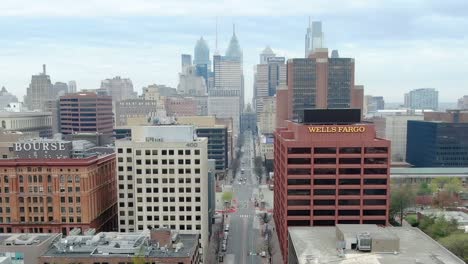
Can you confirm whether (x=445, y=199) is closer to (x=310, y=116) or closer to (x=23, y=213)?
(x=310, y=116)

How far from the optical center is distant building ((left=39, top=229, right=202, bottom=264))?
309 ft

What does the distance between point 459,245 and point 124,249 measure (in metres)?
74.8

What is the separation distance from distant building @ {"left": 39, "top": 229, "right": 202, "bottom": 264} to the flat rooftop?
923 inches

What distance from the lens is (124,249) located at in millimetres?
96062

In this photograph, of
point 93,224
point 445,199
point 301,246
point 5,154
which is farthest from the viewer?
point 445,199

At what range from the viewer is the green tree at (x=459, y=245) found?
10657cm

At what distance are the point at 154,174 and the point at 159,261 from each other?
3477 centimetres

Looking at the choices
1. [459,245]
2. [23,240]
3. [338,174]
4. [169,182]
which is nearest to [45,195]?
[23,240]

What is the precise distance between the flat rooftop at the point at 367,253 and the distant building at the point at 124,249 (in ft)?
76.9

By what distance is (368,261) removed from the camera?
3179 inches

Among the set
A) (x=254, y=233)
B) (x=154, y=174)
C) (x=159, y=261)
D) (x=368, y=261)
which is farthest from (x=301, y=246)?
(x=254, y=233)

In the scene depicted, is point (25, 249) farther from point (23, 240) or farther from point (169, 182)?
point (169, 182)

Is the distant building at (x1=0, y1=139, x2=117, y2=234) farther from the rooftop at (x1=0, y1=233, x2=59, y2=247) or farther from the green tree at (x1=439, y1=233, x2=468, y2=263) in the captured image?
the green tree at (x1=439, y1=233, x2=468, y2=263)

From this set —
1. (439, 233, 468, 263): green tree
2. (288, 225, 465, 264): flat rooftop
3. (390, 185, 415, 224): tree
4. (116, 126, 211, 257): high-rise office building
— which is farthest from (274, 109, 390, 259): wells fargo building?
(390, 185, 415, 224): tree
